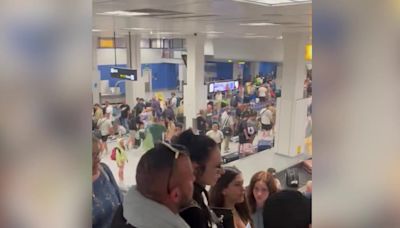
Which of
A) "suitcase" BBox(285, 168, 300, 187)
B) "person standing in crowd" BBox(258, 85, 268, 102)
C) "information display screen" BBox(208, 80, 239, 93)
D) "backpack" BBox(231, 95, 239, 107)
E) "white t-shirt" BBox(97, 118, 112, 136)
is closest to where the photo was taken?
"white t-shirt" BBox(97, 118, 112, 136)

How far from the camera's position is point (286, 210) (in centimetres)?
174

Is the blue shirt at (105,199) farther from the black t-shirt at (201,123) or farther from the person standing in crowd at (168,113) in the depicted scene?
the black t-shirt at (201,123)

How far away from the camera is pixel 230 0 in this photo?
12.6ft

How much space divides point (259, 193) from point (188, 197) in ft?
3.07

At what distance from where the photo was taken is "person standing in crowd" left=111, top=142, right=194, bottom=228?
131 centimetres

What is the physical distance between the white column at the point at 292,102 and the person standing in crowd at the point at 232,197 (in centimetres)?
812

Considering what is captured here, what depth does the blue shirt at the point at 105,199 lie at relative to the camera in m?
1.40

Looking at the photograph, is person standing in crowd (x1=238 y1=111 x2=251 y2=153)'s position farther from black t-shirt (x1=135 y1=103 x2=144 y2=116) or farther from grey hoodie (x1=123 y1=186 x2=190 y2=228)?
grey hoodie (x1=123 y1=186 x2=190 y2=228)

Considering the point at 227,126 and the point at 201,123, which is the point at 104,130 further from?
the point at 227,126

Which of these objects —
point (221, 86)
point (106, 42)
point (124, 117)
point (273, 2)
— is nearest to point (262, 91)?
point (221, 86)

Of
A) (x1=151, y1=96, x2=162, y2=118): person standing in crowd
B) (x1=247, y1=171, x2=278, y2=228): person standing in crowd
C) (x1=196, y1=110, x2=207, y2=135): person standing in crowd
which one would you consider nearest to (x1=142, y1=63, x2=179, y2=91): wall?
(x1=151, y1=96, x2=162, y2=118): person standing in crowd

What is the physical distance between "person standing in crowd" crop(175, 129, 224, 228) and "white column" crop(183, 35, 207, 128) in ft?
32.3
